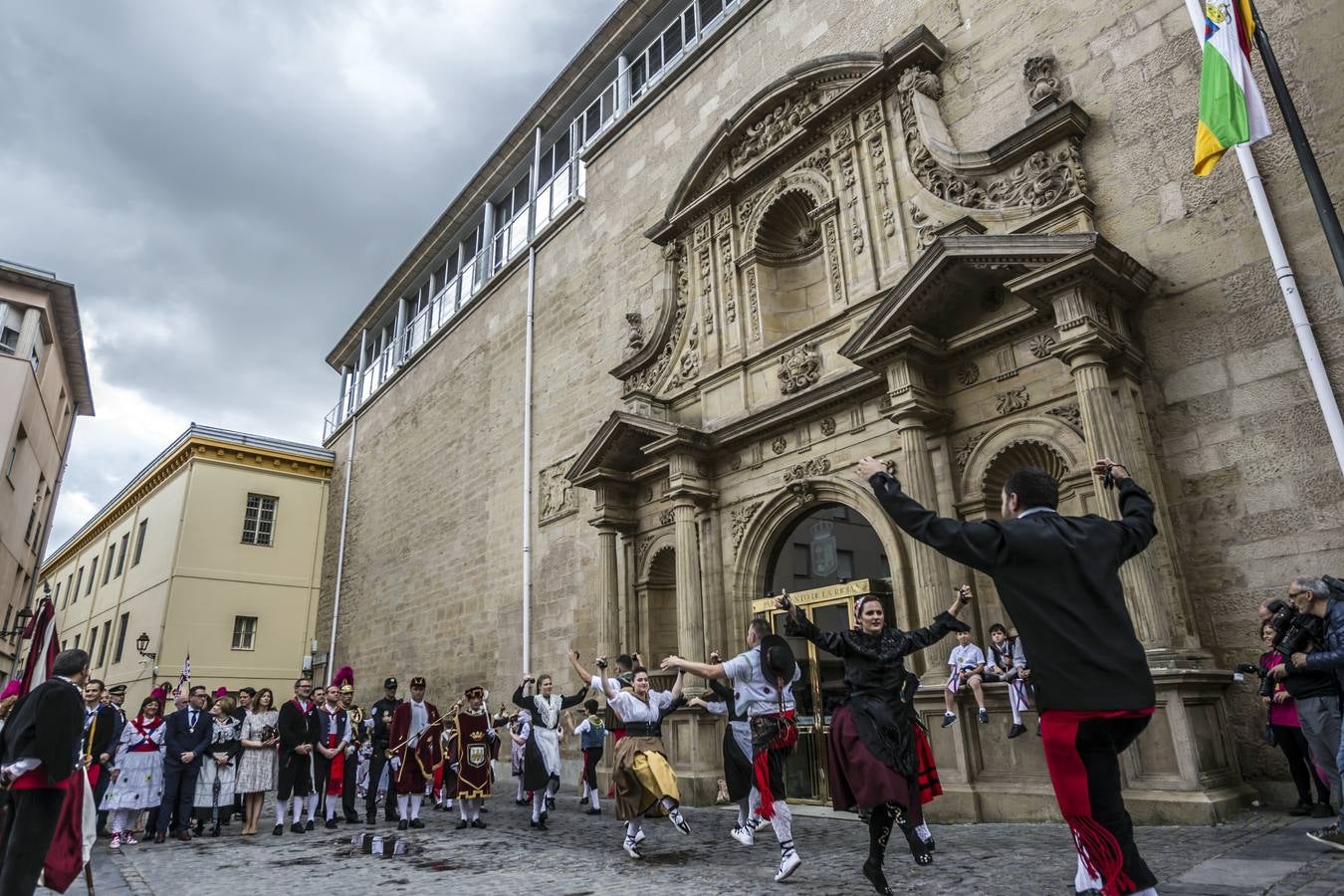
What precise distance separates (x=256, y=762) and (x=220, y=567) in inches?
740

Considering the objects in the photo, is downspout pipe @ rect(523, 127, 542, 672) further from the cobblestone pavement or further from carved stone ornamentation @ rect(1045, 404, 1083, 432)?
carved stone ornamentation @ rect(1045, 404, 1083, 432)

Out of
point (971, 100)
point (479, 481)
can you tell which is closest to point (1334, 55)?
point (971, 100)

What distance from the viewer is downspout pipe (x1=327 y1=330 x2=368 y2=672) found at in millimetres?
25453

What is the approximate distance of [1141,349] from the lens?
8234 mm

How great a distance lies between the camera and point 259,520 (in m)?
27.6

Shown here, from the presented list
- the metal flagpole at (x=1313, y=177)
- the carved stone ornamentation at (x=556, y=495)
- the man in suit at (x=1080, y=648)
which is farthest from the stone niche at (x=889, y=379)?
the man in suit at (x=1080, y=648)

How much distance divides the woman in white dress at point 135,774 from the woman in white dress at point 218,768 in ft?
1.61

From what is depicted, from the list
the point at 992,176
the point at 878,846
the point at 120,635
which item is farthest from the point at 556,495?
the point at 120,635

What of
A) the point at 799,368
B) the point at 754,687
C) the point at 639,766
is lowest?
the point at 639,766

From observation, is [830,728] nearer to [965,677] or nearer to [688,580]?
[965,677]

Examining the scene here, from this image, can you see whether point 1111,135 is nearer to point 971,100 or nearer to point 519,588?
point 971,100

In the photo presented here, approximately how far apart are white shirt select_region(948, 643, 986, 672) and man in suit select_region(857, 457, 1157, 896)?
16.8 feet

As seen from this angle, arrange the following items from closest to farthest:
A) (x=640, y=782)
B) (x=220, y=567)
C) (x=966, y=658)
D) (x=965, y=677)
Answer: (x=640, y=782), (x=965, y=677), (x=966, y=658), (x=220, y=567)

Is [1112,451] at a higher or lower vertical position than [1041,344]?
lower
